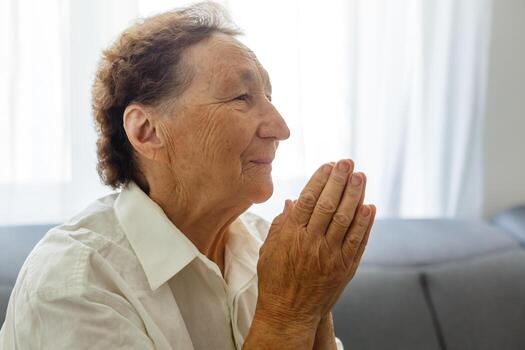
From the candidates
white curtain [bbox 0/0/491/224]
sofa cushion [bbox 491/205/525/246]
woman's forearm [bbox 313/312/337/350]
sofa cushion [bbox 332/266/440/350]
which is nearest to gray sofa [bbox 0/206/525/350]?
sofa cushion [bbox 332/266/440/350]

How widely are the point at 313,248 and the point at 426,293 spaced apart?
3.12 ft

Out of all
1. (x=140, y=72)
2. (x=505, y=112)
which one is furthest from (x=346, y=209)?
(x=505, y=112)

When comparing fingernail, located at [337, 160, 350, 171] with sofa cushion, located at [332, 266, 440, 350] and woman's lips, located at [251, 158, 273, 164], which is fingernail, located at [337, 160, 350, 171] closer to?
woman's lips, located at [251, 158, 273, 164]

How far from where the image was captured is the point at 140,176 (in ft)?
4.31

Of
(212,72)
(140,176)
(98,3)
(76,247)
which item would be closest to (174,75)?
(212,72)

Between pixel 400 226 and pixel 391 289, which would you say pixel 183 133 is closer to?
pixel 391 289

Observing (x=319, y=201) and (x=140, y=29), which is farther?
(x=140, y=29)

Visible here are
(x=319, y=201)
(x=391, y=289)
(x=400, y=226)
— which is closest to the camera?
(x=319, y=201)

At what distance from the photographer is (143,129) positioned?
1235 mm

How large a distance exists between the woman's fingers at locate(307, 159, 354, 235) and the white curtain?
1302 millimetres

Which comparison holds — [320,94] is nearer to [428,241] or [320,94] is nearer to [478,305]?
[428,241]

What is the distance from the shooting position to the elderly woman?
42.3 inches

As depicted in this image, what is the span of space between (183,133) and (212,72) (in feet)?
0.38

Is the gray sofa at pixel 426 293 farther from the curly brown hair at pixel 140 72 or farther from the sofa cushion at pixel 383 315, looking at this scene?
the curly brown hair at pixel 140 72
